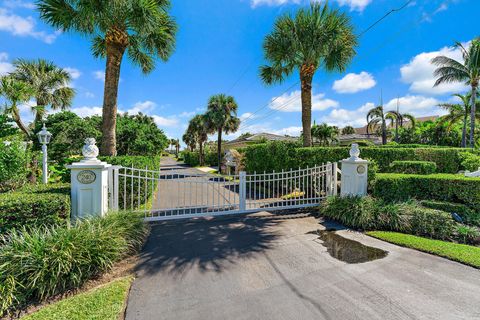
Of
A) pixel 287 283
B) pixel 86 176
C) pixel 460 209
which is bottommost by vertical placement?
pixel 287 283

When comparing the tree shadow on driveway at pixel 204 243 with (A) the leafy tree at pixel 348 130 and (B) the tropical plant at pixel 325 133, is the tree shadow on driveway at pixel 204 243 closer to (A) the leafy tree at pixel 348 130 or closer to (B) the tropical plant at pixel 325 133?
(B) the tropical plant at pixel 325 133

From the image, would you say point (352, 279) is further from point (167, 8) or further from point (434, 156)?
point (434, 156)

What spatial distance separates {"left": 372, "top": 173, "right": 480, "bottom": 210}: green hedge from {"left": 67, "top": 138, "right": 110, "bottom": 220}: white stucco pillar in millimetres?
7451

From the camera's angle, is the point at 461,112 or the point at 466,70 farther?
the point at 461,112

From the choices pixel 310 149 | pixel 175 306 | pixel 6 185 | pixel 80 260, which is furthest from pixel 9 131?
pixel 310 149

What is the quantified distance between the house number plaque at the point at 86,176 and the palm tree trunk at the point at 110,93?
8.58ft

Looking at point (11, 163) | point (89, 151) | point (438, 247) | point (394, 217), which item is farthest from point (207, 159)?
point (438, 247)

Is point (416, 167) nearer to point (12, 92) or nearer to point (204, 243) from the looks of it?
point (204, 243)

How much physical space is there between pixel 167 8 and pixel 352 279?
935 cm

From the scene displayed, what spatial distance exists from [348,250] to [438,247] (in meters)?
1.75

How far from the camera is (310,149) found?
9.41 metres

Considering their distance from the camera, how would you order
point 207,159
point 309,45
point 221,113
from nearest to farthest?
point 309,45, point 221,113, point 207,159

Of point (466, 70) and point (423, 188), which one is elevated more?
point (466, 70)

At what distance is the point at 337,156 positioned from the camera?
8703 millimetres
